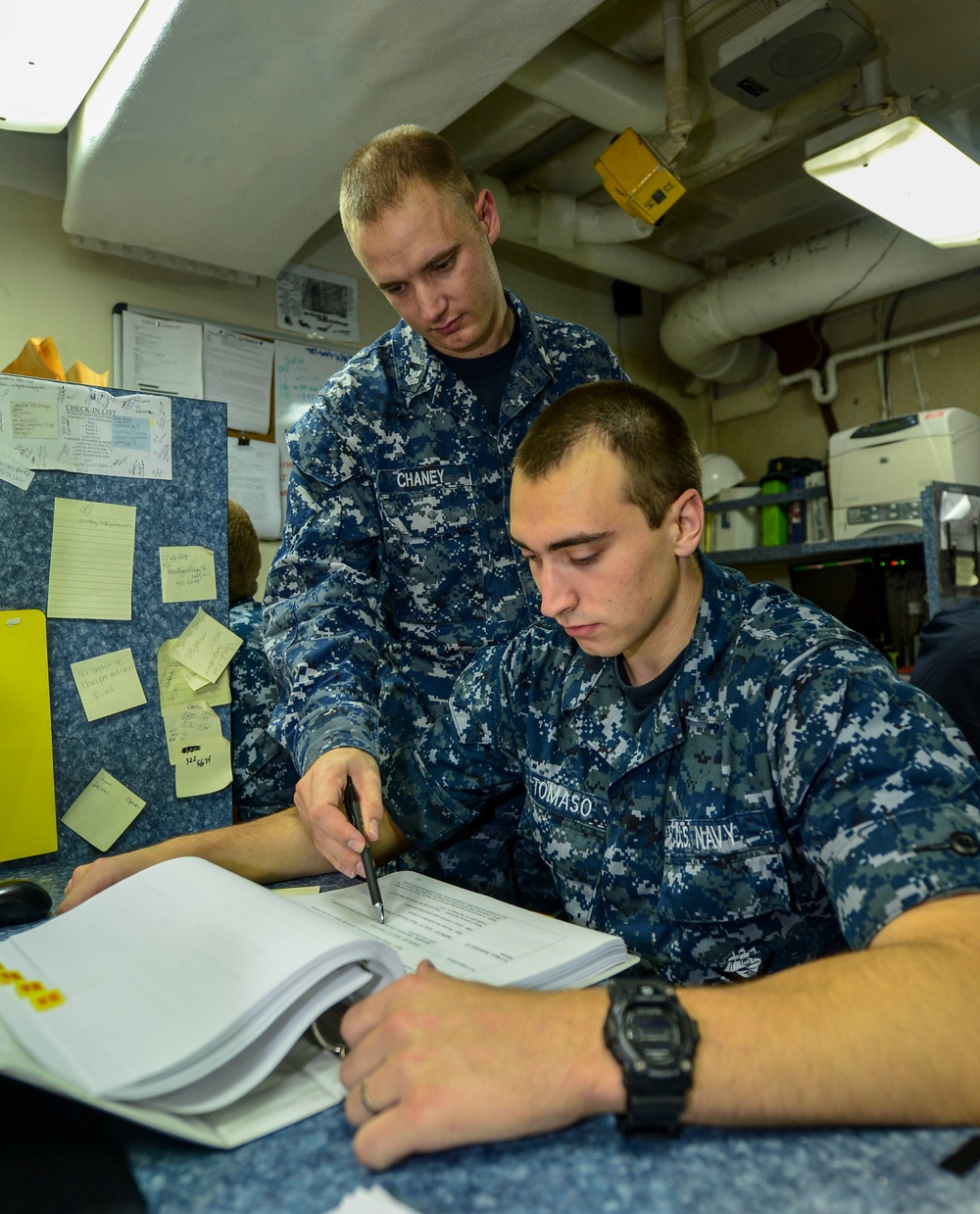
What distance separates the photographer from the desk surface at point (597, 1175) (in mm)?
438

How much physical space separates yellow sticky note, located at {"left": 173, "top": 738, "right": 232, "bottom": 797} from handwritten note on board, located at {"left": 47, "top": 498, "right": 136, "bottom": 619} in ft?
0.84

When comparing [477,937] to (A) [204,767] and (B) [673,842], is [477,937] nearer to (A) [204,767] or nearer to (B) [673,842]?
(B) [673,842]

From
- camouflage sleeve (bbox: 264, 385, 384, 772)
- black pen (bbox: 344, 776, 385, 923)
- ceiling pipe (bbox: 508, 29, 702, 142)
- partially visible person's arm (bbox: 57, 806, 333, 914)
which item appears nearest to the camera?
black pen (bbox: 344, 776, 385, 923)

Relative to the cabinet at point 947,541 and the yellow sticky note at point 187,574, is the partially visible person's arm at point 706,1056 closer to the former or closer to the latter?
the yellow sticky note at point 187,574

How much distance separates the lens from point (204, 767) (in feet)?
5.09

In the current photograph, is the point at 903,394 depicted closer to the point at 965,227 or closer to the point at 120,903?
the point at 965,227

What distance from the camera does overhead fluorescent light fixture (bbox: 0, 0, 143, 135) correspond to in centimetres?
179

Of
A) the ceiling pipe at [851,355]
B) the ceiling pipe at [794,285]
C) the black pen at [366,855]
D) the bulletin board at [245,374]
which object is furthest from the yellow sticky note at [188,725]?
the ceiling pipe at [851,355]

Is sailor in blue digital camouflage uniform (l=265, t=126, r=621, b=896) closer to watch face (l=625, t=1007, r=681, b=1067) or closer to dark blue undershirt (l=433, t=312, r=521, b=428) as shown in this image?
dark blue undershirt (l=433, t=312, r=521, b=428)

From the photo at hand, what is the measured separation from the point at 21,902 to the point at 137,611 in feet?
2.10

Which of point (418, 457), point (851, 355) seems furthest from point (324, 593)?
point (851, 355)

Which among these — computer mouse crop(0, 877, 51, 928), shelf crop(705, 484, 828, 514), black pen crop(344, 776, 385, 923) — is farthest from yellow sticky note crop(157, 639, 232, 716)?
shelf crop(705, 484, 828, 514)

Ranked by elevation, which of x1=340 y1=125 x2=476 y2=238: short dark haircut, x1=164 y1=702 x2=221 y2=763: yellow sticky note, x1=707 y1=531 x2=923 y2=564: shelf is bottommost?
x1=164 y1=702 x2=221 y2=763: yellow sticky note

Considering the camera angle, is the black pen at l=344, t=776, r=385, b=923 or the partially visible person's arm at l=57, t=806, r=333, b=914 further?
the partially visible person's arm at l=57, t=806, r=333, b=914
